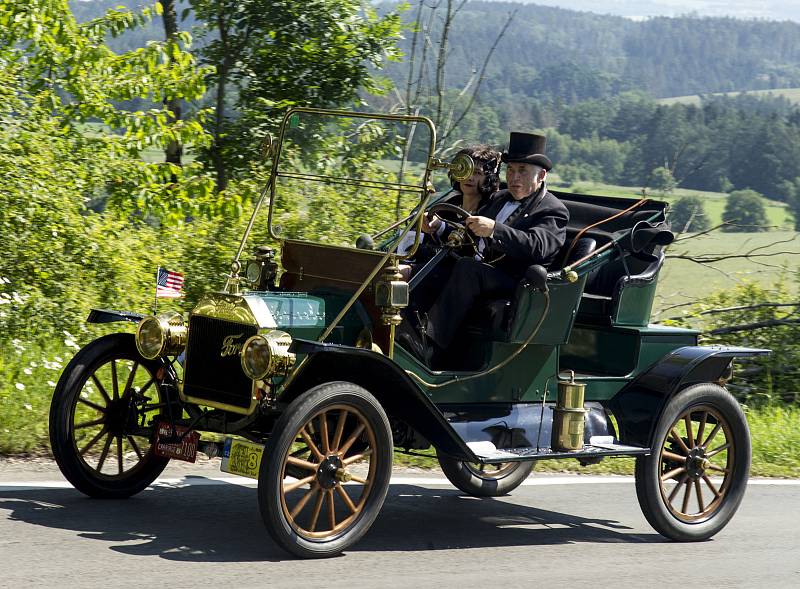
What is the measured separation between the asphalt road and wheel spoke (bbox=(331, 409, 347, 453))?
0.51m

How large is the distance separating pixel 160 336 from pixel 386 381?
1.10 meters

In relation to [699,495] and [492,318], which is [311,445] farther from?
[699,495]

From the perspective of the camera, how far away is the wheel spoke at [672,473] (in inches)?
243

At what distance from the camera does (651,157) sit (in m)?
21.0

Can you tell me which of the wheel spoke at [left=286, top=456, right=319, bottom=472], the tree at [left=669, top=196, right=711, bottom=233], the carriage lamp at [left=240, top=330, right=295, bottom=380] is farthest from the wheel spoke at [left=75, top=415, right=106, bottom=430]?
the tree at [left=669, top=196, right=711, bottom=233]

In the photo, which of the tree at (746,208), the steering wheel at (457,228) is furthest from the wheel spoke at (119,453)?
the tree at (746,208)

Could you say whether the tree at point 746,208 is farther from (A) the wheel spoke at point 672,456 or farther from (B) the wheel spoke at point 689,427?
(A) the wheel spoke at point 672,456

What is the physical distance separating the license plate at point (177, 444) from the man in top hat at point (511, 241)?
132cm

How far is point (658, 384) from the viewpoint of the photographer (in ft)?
20.4

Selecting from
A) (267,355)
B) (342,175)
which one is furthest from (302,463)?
(342,175)

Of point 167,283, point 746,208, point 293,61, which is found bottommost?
point 167,283

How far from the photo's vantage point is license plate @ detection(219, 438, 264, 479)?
4.88m

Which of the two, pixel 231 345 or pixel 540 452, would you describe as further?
pixel 540 452

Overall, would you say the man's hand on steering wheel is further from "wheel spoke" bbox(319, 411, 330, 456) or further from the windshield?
"wheel spoke" bbox(319, 411, 330, 456)
